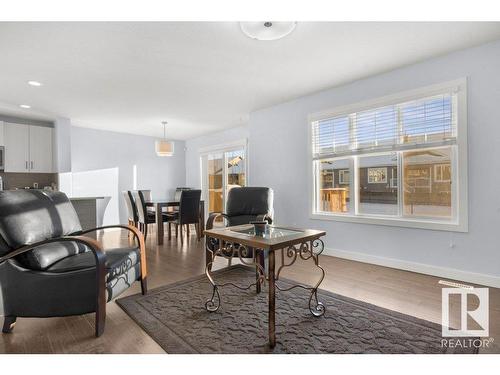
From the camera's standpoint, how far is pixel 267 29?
2.25 m

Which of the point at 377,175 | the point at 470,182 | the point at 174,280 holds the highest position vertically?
the point at 377,175

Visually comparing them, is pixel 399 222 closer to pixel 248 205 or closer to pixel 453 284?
pixel 453 284

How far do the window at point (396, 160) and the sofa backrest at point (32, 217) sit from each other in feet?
10.0

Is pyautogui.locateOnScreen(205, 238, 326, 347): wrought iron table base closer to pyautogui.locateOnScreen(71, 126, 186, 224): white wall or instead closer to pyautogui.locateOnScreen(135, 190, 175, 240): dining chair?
pyautogui.locateOnScreen(135, 190, 175, 240): dining chair

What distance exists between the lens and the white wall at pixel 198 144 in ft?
20.6

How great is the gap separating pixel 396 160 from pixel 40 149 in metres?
5.98

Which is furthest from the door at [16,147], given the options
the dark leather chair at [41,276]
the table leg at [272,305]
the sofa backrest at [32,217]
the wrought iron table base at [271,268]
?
the table leg at [272,305]

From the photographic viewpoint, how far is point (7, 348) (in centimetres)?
168

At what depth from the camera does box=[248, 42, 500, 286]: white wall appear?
103 inches

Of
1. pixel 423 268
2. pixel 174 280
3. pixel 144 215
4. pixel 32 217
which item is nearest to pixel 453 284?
pixel 423 268


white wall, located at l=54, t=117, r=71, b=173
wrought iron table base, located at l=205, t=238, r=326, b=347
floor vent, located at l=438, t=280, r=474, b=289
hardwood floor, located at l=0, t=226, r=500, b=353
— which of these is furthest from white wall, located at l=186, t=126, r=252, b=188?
floor vent, located at l=438, t=280, r=474, b=289

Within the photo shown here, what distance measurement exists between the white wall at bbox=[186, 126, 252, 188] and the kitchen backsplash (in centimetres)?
316
